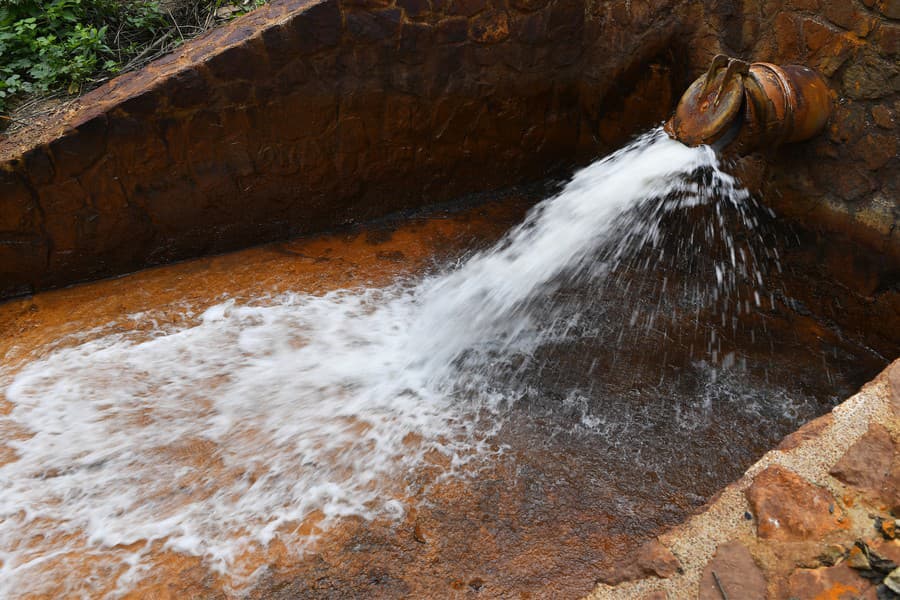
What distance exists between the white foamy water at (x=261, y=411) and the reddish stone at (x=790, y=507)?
3.18 feet

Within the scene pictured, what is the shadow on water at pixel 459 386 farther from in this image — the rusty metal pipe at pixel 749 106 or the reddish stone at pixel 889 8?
the reddish stone at pixel 889 8

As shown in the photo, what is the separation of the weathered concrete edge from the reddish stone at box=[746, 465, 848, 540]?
18 millimetres

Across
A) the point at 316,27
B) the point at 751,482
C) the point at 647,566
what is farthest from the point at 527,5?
the point at 647,566

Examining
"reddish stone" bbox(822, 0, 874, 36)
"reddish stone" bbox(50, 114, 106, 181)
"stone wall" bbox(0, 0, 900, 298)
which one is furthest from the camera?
"reddish stone" bbox(50, 114, 106, 181)

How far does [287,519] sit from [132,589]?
438 mm

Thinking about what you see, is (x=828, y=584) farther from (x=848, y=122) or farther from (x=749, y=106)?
(x=848, y=122)

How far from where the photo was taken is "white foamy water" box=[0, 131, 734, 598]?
1.94 metres

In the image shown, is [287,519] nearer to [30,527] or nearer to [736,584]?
[30,527]

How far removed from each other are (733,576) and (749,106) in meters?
1.72

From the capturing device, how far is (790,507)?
1384 millimetres

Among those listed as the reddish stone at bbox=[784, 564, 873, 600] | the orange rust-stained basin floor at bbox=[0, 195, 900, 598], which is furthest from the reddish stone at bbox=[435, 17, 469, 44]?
the reddish stone at bbox=[784, 564, 873, 600]

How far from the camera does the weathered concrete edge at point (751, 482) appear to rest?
1353 mm

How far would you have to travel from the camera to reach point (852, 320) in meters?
2.68

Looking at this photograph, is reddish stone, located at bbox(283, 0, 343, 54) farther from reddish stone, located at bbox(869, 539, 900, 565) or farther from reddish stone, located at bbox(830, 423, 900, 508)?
reddish stone, located at bbox(869, 539, 900, 565)
